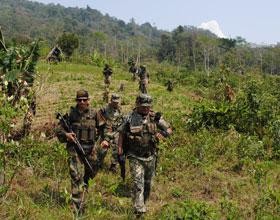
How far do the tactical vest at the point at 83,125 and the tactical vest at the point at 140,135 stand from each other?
51cm

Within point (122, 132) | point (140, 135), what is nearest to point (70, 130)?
point (122, 132)

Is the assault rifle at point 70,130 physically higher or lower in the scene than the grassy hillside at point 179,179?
higher

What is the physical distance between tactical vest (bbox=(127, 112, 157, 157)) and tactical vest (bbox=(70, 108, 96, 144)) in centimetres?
51

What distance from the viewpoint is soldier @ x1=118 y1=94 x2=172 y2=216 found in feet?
22.4

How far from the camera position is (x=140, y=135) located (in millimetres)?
6898

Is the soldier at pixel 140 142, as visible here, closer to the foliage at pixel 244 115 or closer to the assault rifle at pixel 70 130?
the assault rifle at pixel 70 130

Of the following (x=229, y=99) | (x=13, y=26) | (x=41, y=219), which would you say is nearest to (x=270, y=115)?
(x=229, y=99)

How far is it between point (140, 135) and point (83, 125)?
756 millimetres

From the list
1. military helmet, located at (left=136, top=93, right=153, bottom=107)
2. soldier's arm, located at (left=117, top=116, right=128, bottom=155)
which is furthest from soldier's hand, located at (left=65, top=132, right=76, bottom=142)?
military helmet, located at (left=136, top=93, right=153, bottom=107)

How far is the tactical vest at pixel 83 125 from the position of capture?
23.1 ft

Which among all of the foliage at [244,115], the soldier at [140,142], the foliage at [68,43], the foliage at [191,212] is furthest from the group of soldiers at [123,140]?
the foliage at [68,43]

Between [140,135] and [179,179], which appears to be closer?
[140,135]

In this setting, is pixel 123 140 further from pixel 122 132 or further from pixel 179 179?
pixel 179 179

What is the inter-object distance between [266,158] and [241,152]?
1.66ft
